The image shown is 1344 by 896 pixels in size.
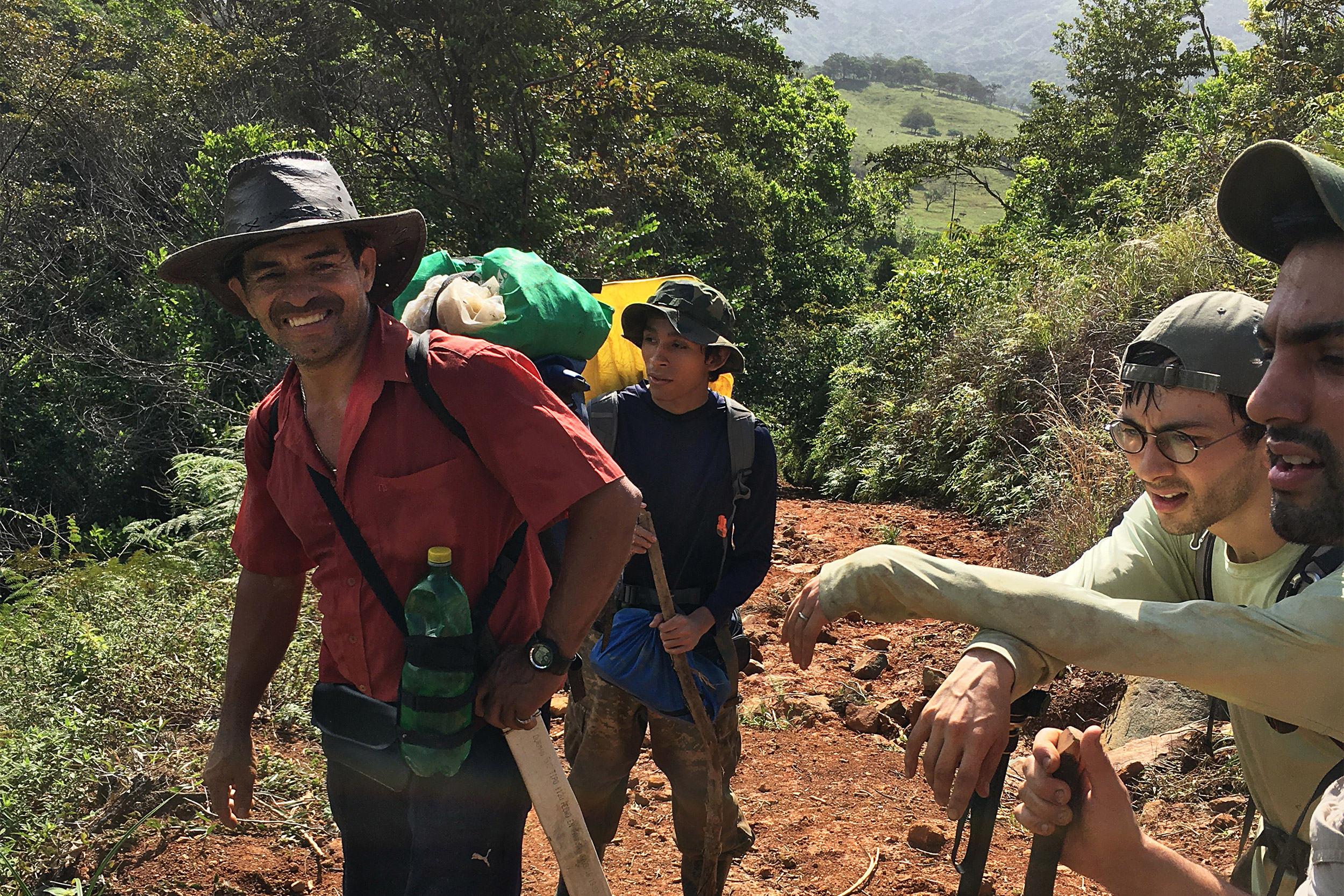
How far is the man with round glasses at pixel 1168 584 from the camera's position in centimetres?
138

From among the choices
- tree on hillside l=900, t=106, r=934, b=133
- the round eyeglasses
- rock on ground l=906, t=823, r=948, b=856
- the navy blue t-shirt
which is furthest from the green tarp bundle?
tree on hillside l=900, t=106, r=934, b=133

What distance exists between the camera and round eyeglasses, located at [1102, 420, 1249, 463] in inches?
73.4

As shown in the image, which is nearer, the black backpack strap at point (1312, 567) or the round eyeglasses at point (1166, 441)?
the black backpack strap at point (1312, 567)

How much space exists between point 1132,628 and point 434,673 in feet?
4.19

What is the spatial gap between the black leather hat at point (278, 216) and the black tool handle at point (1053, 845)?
5.62 ft

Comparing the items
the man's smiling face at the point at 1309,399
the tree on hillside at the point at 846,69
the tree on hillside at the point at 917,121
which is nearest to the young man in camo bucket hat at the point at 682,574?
the man's smiling face at the point at 1309,399

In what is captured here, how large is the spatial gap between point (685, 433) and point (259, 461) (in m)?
1.42

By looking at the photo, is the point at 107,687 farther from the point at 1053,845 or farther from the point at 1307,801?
the point at 1307,801

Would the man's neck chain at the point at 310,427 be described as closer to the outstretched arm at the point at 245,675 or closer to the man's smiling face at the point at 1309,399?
the outstretched arm at the point at 245,675

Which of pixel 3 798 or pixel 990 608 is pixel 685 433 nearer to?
pixel 990 608

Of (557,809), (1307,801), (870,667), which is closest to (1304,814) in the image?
(1307,801)

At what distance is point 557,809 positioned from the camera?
6.76ft

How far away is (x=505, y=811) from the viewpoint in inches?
85.4

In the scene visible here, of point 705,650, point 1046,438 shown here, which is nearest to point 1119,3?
point 1046,438
